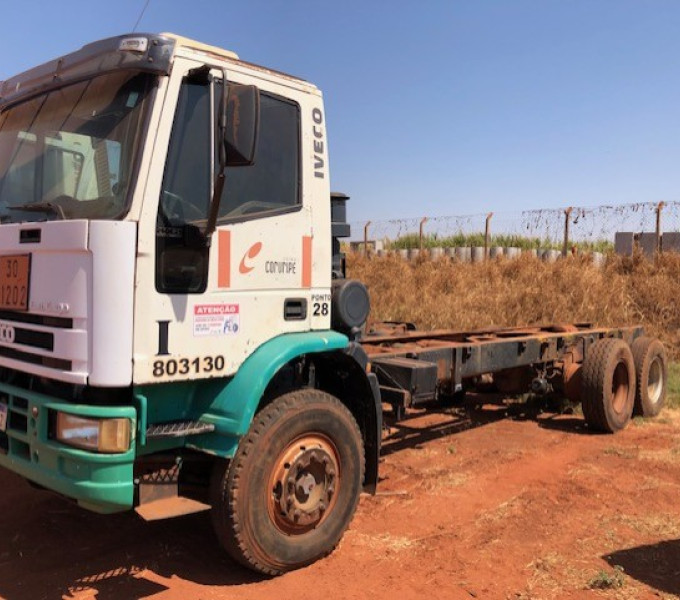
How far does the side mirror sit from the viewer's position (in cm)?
317

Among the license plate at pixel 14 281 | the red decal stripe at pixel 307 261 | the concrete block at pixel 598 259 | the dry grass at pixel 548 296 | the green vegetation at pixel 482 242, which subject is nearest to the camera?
the license plate at pixel 14 281

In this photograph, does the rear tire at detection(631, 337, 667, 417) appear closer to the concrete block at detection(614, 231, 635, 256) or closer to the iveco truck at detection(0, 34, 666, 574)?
the iveco truck at detection(0, 34, 666, 574)

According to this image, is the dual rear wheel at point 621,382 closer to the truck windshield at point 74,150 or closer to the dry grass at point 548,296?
the dry grass at point 548,296

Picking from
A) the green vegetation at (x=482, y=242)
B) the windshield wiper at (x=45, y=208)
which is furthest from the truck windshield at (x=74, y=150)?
the green vegetation at (x=482, y=242)

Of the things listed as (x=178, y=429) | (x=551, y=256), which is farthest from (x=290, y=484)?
(x=551, y=256)

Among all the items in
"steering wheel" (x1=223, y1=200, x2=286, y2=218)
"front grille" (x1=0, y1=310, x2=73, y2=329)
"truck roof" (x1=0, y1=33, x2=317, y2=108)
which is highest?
"truck roof" (x1=0, y1=33, x2=317, y2=108)

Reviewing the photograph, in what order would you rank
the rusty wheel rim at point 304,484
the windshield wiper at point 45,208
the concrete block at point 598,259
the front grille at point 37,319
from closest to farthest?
the front grille at point 37,319 → the windshield wiper at point 45,208 → the rusty wheel rim at point 304,484 → the concrete block at point 598,259

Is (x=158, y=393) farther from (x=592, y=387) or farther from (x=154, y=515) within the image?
(x=592, y=387)

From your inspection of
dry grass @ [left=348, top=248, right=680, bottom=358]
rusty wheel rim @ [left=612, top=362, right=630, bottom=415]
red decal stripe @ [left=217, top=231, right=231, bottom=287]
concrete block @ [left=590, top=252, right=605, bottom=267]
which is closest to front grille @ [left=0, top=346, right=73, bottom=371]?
red decal stripe @ [left=217, top=231, right=231, bottom=287]

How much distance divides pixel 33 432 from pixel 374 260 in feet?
50.3

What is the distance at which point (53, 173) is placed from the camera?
12.1 feet

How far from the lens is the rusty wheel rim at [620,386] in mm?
7723

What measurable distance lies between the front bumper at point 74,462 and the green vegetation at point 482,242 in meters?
15.9

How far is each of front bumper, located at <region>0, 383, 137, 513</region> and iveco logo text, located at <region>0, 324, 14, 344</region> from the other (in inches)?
12.9
